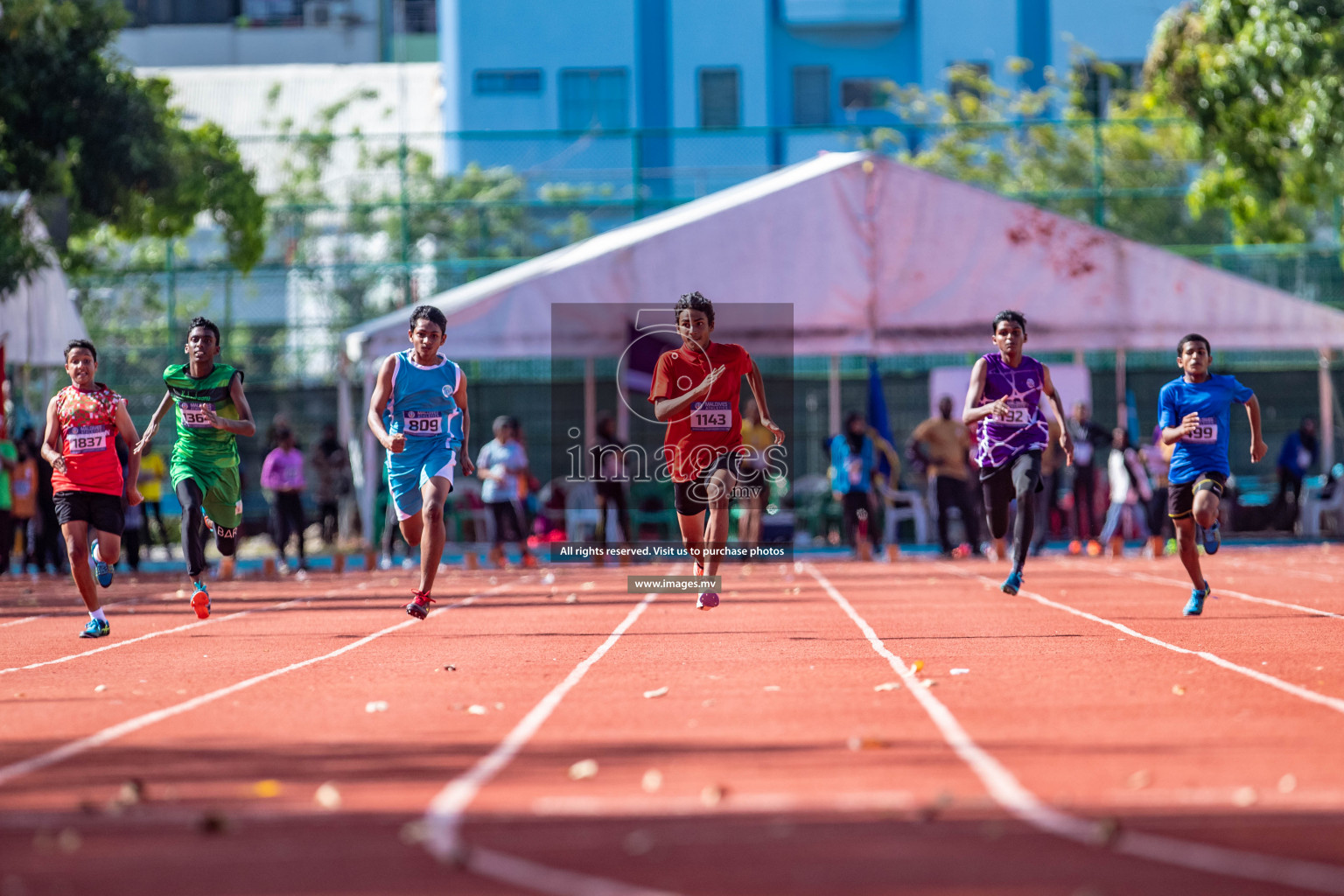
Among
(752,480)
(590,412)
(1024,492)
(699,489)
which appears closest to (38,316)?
(590,412)

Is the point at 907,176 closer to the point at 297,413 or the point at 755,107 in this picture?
the point at 297,413

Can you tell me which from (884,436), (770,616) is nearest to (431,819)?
(770,616)

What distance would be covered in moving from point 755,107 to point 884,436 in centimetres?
2085

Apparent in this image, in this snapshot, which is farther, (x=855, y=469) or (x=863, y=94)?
(x=863, y=94)

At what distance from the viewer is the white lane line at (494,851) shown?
14.9 feet

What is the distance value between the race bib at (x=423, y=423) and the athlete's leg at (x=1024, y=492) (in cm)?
392

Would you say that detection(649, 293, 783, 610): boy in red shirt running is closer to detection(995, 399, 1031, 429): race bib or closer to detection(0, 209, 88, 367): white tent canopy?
detection(995, 399, 1031, 429): race bib

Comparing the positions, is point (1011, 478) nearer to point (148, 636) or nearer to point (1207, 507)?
point (1207, 507)

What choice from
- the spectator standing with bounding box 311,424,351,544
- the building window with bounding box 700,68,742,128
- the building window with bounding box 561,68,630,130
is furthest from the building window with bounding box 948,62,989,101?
the spectator standing with bounding box 311,424,351,544

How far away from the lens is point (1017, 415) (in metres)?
12.7

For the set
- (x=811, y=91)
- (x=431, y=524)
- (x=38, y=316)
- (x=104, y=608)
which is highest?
(x=811, y=91)

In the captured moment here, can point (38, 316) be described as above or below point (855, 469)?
above

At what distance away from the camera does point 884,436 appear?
23016mm

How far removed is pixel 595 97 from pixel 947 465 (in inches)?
913
